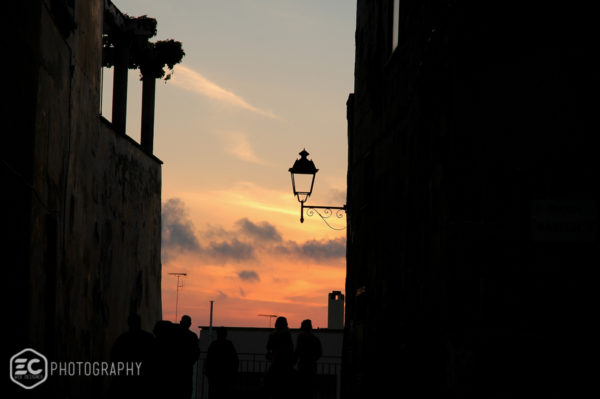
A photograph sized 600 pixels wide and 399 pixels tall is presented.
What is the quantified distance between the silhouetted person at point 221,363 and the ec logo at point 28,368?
13.5ft

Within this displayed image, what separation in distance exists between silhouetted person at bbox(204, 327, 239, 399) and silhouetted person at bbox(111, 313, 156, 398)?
3712mm

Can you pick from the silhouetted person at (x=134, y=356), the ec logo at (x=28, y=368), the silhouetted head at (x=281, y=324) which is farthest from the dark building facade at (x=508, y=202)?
the silhouetted head at (x=281, y=324)

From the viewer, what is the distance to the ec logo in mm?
11857

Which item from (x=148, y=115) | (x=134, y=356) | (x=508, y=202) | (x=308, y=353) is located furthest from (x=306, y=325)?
(x=148, y=115)

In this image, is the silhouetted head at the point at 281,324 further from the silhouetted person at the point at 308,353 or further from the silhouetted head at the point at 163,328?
the silhouetted head at the point at 163,328

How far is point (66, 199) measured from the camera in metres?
15.5

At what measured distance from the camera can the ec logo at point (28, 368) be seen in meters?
11.9

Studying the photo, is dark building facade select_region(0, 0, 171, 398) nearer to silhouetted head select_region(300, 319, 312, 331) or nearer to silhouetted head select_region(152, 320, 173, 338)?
silhouetted head select_region(152, 320, 173, 338)

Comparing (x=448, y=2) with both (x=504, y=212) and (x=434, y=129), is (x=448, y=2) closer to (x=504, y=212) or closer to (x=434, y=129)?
(x=434, y=129)

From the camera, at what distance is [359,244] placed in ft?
60.6

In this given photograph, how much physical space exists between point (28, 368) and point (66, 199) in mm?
3712

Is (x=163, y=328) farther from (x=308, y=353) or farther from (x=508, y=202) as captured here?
(x=508, y=202)

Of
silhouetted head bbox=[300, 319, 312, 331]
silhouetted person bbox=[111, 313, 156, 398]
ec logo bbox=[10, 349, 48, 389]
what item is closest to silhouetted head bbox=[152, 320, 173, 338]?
silhouetted person bbox=[111, 313, 156, 398]

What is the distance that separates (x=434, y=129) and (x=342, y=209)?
740cm
